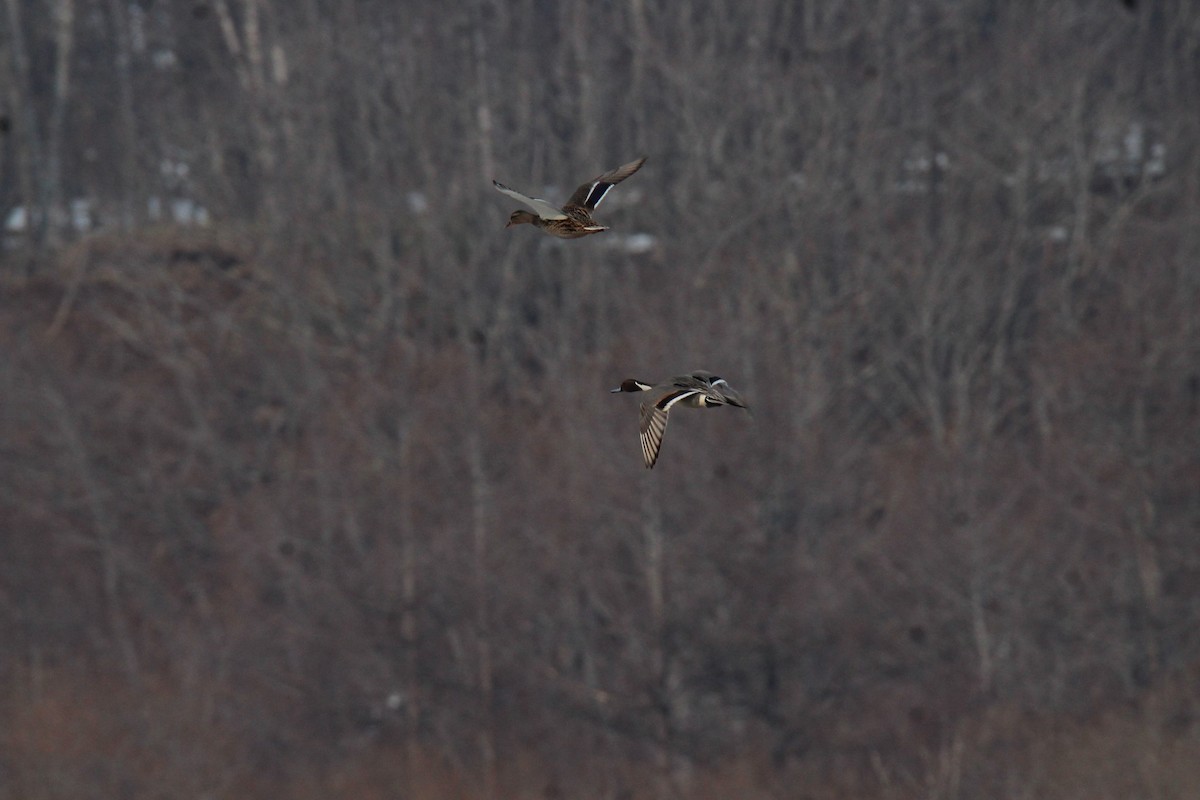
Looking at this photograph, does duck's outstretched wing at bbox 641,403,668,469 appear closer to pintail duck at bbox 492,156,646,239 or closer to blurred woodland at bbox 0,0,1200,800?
pintail duck at bbox 492,156,646,239

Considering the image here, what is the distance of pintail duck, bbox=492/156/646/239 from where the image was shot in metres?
6.20

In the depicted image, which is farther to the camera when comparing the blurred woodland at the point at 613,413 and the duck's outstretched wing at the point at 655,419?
the blurred woodland at the point at 613,413

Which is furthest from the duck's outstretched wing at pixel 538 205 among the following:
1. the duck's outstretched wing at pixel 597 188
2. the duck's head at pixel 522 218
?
the duck's head at pixel 522 218

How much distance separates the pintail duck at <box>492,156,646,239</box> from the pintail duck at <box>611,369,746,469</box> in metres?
0.56

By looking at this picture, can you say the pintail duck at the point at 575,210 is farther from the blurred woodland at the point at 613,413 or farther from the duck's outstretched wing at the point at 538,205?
the blurred woodland at the point at 613,413

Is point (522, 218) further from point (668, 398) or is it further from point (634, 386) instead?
point (668, 398)

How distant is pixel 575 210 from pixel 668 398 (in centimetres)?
91

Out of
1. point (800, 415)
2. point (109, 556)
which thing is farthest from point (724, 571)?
point (109, 556)

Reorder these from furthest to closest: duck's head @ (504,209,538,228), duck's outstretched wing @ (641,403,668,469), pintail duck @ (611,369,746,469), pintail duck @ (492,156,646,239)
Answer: duck's head @ (504,209,538,228)
pintail duck @ (492,156,646,239)
duck's outstretched wing @ (641,403,668,469)
pintail duck @ (611,369,746,469)

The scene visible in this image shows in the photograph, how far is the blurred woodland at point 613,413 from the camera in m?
19.2

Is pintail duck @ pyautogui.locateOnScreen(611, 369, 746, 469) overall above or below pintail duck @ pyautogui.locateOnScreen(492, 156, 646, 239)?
below

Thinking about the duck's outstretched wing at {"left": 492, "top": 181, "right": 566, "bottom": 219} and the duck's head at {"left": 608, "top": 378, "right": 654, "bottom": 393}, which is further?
the duck's head at {"left": 608, "top": 378, "right": 654, "bottom": 393}

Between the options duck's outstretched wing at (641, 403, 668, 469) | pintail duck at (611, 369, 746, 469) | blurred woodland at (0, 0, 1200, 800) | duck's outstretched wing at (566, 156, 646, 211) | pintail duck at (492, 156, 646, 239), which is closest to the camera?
pintail duck at (611, 369, 746, 469)

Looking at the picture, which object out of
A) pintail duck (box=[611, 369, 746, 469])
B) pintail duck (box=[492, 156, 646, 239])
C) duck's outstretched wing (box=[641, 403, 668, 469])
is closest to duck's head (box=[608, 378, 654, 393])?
pintail duck (box=[611, 369, 746, 469])
